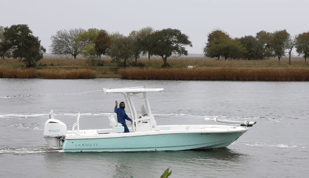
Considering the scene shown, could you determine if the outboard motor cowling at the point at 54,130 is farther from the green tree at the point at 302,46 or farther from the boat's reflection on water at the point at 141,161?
the green tree at the point at 302,46

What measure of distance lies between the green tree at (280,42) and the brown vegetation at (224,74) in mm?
35727

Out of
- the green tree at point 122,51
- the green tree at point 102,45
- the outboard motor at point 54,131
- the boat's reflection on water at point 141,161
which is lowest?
the boat's reflection on water at point 141,161

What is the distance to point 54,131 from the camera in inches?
642

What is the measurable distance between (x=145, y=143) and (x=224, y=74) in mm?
43812

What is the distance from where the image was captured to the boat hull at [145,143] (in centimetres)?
1641

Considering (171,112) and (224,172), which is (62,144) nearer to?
(224,172)

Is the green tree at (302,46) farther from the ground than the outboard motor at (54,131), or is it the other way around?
the green tree at (302,46)

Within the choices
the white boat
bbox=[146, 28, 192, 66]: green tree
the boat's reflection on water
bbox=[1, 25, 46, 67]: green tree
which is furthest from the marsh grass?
the white boat

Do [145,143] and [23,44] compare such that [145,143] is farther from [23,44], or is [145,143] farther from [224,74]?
[23,44]

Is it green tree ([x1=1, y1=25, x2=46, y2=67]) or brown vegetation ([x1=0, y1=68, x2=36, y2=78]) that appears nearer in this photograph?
brown vegetation ([x1=0, y1=68, x2=36, y2=78])

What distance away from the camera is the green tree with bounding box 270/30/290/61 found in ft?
308

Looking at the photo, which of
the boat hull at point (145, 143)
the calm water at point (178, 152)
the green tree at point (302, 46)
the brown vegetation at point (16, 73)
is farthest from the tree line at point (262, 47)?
the boat hull at point (145, 143)

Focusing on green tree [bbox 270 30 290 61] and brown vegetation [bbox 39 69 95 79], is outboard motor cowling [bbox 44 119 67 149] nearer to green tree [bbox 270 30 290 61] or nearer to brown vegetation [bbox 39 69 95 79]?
brown vegetation [bbox 39 69 95 79]

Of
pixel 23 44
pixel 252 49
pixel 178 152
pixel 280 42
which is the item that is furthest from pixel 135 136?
pixel 252 49
